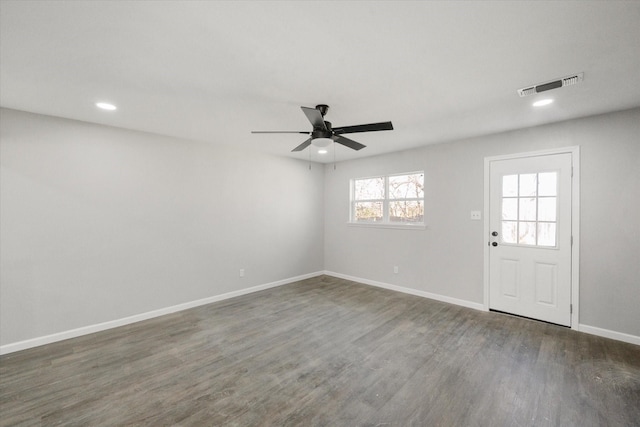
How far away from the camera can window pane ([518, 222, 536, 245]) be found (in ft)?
11.5

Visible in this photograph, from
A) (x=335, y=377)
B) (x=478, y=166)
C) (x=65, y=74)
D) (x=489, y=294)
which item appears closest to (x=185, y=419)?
(x=335, y=377)

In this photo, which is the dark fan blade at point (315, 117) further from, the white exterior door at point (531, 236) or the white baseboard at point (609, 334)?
the white baseboard at point (609, 334)

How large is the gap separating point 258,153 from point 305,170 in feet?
3.72

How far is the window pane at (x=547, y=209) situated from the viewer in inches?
133

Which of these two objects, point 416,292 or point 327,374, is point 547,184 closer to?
point 416,292

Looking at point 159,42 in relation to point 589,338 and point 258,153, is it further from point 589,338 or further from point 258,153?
point 589,338

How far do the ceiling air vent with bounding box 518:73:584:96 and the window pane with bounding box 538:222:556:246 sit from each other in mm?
1825

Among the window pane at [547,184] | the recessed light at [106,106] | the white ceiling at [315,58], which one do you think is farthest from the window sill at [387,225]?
the recessed light at [106,106]

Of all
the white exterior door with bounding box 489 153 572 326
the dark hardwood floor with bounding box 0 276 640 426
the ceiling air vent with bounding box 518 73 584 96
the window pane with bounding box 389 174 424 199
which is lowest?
Result: the dark hardwood floor with bounding box 0 276 640 426

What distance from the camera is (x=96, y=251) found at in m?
3.29

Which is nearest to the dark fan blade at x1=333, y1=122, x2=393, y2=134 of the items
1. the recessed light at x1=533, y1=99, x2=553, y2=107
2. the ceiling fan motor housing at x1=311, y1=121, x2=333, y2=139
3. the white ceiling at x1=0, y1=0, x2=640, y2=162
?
the ceiling fan motor housing at x1=311, y1=121, x2=333, y2=139

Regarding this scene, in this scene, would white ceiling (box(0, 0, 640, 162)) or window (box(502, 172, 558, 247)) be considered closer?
white ceiling (box(0, 0, 640, 162))

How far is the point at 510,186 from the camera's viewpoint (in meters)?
3.68

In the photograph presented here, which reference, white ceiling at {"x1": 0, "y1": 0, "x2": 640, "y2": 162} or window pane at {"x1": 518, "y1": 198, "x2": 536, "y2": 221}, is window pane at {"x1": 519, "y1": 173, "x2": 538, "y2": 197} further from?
white ceiling at {"x1": 0, "y1": 0, "x2": 640, "y2": 162}
